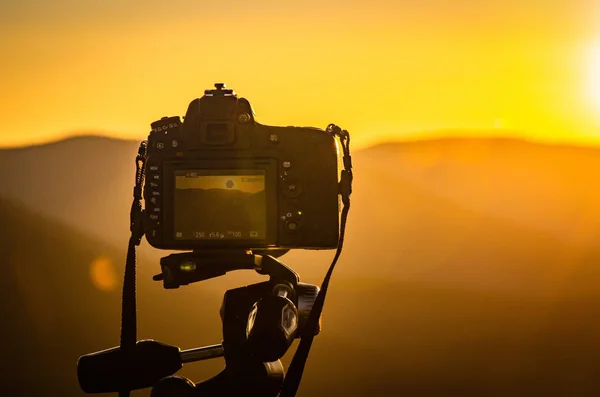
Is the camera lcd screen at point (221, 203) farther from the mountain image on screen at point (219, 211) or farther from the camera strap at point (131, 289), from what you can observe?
the camera strap at point (131, 289)

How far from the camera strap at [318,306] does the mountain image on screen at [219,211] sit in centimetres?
25

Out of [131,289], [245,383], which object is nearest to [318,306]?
[245,383]

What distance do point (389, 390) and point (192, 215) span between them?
8630 mm

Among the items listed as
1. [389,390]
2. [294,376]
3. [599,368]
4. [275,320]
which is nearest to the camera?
[275,320]

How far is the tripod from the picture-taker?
261cm

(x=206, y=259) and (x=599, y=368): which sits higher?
(x=206, y=259)

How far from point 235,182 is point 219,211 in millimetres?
103

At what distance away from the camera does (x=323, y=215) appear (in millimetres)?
2799

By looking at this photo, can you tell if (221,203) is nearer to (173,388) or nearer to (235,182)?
(235,182)

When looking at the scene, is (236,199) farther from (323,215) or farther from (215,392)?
(215,392)

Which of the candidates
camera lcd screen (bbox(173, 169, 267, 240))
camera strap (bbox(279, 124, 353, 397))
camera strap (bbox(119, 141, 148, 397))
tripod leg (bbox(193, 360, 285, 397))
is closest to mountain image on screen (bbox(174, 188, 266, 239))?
camera lcd screen (bbox(173, 169, 267, 240))

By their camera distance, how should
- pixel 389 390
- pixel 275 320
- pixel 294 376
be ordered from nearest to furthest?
pixel 275 320 < pixel 294 376 < pixel 389 390

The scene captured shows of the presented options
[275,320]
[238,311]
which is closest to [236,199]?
[238,311]

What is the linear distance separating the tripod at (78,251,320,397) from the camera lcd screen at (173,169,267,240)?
74mm
